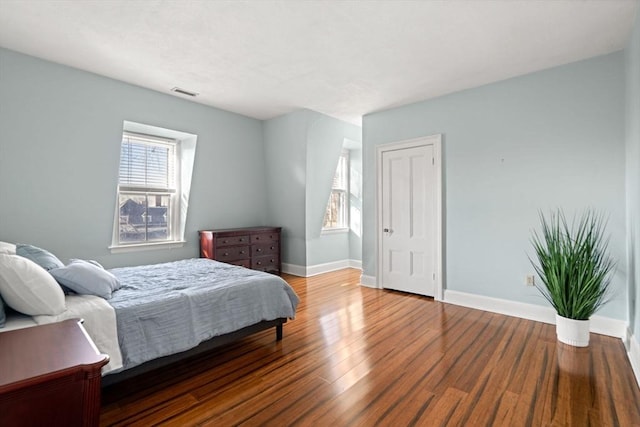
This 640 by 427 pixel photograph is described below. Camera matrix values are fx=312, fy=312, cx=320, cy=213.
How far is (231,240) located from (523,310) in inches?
151

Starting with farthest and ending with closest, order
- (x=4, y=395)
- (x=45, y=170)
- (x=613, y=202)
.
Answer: (x=45, y=170) < (x=613, y=202) < (x=4, y=395)

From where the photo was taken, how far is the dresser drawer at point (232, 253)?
15.0 ft

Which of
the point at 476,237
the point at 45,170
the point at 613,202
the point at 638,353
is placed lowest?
the point at 638,353

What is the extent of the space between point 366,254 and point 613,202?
2871 mm

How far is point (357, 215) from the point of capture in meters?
6.39

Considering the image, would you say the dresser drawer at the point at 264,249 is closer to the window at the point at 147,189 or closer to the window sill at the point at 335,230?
the window sill at the point at 335,230

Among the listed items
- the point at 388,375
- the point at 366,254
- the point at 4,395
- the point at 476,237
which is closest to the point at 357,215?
the point at 366,254

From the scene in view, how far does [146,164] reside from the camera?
14.5 ft

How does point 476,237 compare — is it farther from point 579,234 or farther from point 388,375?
point 388,375

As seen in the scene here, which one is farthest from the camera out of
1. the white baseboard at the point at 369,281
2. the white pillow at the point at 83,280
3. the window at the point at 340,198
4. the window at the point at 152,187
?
the window at the point at 340,198

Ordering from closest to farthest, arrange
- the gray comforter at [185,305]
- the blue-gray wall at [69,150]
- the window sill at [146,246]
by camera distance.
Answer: the gray comforter at [185,305], the blue-gray wall at [69,150], the window sill at [146,246]

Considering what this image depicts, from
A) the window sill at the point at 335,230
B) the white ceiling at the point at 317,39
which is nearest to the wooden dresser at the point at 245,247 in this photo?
the window sill at the point at 335,230

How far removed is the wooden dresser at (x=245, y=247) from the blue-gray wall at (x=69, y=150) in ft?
1.16

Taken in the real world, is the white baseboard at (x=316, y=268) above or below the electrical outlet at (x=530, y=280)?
below
